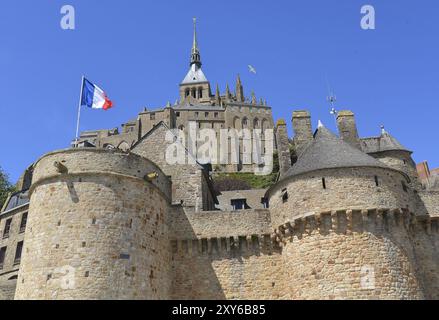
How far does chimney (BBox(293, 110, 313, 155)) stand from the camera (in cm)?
2500

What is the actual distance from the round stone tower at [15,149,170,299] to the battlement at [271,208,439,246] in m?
6.45

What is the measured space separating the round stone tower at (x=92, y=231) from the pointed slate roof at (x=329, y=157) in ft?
22.9

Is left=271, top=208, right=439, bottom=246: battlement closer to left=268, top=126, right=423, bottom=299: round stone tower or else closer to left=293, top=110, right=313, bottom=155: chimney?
left=268, top=126, right=423, bottom=299: round stone tower

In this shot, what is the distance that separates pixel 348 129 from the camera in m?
25.2

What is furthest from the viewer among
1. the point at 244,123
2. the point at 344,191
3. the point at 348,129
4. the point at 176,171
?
the point at 244,123

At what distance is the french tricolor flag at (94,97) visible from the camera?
71.8 feet

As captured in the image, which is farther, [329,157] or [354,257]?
[329,157]

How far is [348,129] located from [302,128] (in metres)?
2.67

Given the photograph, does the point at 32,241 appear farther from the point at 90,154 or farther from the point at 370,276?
the point at 370,276

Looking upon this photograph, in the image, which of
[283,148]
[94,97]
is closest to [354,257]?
[283,148]

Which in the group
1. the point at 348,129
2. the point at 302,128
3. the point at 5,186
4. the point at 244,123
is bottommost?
the point at 348,129

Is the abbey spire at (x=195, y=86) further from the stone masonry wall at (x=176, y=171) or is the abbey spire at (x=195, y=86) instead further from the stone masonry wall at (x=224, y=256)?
the stone masonry wall at (x=224, y=256)

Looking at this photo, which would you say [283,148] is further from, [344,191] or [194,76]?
[194,76]
